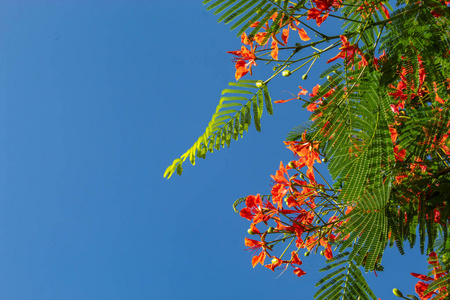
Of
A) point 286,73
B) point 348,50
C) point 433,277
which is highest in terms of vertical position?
point 286,73

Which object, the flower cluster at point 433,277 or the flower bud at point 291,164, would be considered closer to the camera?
the flower cluster at point 433,277

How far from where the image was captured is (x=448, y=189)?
1.78 m

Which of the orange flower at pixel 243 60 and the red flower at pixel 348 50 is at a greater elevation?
the orange flower at pixel 243 60

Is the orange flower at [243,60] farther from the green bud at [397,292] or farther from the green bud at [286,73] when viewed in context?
the green bud at [397,292]

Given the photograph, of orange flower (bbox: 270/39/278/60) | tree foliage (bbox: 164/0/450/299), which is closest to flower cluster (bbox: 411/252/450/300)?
tree foliage (bbox: 164/0/450/299)

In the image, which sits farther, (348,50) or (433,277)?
(433,277)

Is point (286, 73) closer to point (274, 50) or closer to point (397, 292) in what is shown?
point (274, 50)

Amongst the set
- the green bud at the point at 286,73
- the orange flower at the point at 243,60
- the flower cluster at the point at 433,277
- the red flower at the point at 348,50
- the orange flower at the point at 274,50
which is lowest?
the flower cluster at the point at 433,277

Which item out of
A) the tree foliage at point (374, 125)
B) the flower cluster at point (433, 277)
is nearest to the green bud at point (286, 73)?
the tree foliage at point (374, 125)

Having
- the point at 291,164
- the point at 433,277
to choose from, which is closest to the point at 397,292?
the point at 433,277

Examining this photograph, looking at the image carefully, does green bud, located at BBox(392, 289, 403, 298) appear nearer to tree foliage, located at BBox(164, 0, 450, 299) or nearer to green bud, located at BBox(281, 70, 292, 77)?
tree foliage, located at BBox(164, 0, 450, 299)

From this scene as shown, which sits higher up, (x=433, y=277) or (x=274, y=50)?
(x=274, y=50)

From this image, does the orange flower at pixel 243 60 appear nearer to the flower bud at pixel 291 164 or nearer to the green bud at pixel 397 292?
the flower bud at pixel 291 164

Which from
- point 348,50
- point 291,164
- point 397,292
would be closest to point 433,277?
point 397,292
